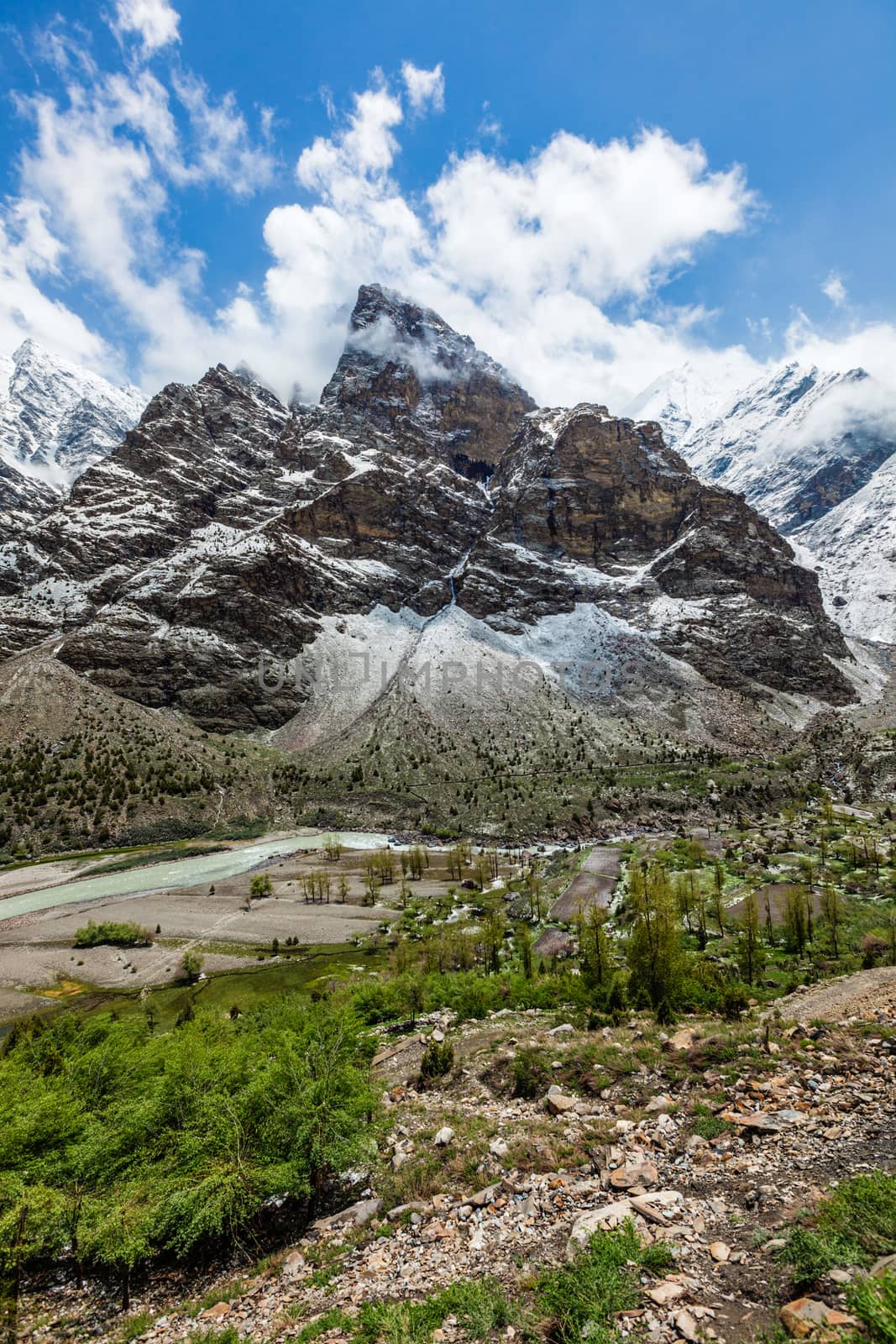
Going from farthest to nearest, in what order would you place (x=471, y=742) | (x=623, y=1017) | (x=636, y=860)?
(x=471, y=742) → (x=636, y=860) → (x=623, y=1017)

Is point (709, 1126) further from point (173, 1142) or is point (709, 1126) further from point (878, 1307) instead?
point (173, 1142)

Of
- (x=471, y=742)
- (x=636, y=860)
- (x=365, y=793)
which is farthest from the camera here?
(x=471, y=742)

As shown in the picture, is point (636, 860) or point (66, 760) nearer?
point (636, 860)

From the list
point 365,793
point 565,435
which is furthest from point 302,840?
point 565,435

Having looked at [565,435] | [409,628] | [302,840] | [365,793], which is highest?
[565,435]

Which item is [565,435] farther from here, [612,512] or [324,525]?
[324,525]

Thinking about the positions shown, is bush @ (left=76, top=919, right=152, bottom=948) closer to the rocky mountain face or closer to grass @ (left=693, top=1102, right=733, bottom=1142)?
grass @ (left=693, top=1102, right=733, bottom=1142)

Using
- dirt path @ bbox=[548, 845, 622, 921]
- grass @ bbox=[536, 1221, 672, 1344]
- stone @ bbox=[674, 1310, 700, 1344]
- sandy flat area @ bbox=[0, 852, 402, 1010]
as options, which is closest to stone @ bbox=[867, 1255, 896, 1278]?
stone @ bbox=[674, 1310, 700, 1344]

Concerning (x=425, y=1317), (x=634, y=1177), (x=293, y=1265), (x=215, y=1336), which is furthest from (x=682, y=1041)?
(x=215, y=1336)
